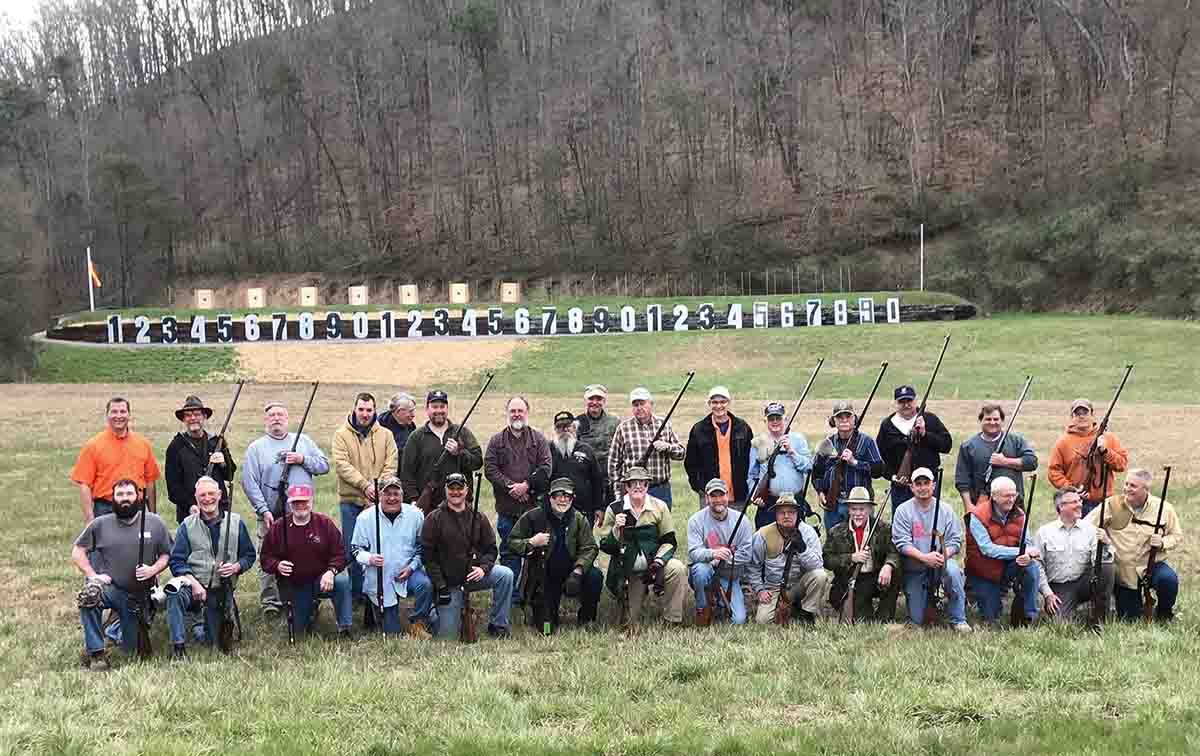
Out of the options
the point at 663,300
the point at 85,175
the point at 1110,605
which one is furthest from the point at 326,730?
the point at 85,175

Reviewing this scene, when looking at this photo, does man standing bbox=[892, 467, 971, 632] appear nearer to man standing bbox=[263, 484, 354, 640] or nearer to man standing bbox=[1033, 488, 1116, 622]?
man standing bbox=[1033, 488, 1116, 622]

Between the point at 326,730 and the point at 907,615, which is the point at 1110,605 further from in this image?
the point at 326,730

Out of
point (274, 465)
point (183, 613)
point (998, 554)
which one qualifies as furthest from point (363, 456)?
point (998, 554)

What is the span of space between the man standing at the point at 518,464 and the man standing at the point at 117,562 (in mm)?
2993

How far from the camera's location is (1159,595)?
29.3 feet

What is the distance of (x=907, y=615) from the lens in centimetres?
937

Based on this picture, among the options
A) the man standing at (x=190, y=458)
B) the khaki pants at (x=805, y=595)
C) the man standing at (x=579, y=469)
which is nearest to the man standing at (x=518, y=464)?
the man standing at (x=579, y=469)

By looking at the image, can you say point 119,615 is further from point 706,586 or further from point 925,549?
point 925,549

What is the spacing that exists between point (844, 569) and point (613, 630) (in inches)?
82.3

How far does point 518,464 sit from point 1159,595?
570 cm

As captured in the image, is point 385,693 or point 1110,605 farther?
point 1110,605

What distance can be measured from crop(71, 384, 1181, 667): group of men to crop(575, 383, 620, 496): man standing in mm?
255

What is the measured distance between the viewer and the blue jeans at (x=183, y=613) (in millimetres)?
8391

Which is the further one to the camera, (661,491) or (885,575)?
(661,491)
